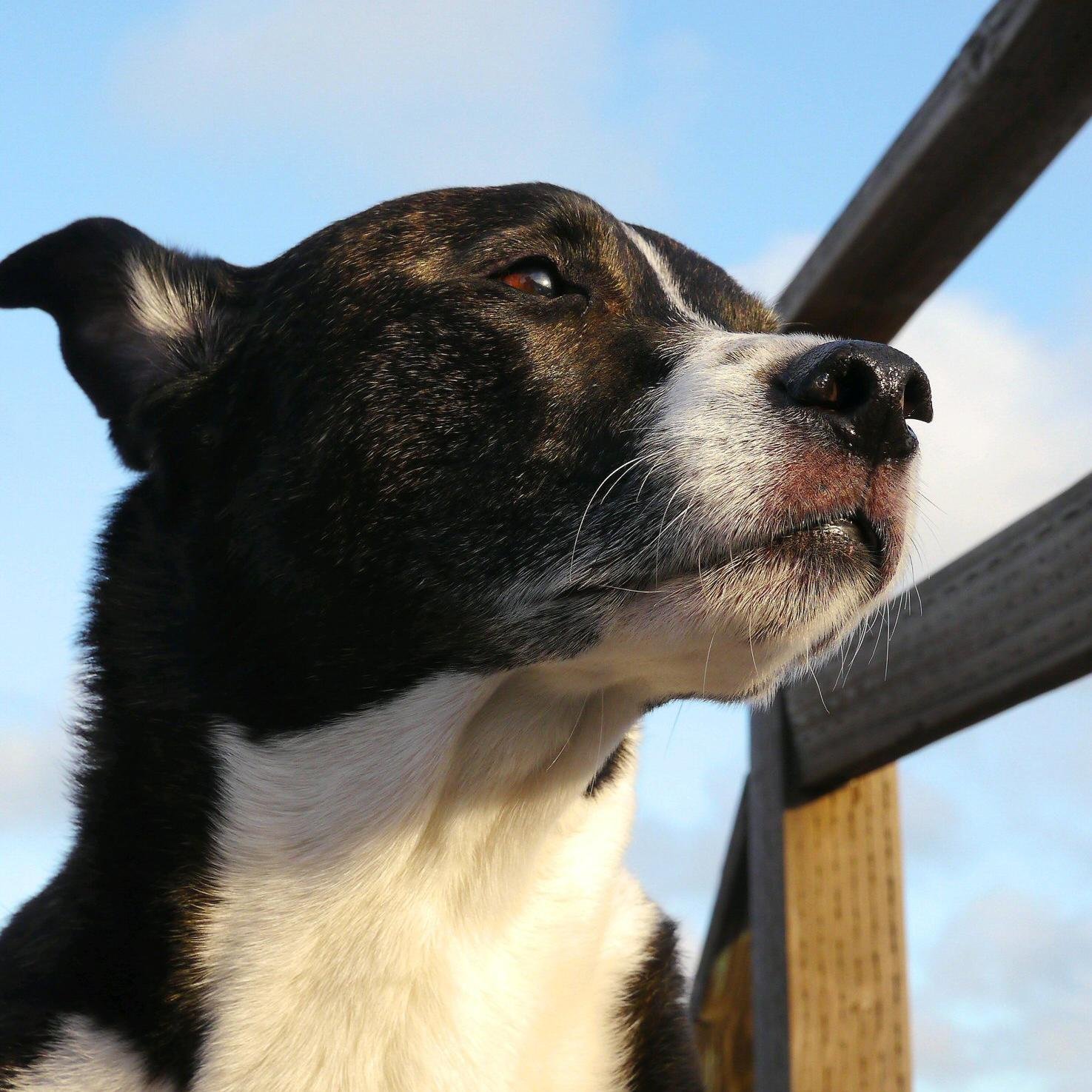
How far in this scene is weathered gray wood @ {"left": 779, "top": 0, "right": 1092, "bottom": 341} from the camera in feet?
9.32

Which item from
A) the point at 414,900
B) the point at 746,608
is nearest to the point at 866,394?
the point at 746,608

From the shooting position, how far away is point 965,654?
3270 millimetres

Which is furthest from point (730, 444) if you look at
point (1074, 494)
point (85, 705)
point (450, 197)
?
point (85, 705)

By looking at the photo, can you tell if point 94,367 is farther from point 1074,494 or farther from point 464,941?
point 1074,494

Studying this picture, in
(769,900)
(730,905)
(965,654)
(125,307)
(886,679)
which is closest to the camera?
(125,307)

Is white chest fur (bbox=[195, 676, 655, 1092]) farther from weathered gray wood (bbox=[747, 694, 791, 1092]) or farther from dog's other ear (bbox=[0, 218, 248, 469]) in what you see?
weathered gray wood (bbox=[747, 694, 791, 1092])

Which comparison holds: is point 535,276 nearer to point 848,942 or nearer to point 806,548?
point 806,548

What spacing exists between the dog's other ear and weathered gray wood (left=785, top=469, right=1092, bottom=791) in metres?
1.56

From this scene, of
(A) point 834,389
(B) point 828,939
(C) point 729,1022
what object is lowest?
(C) point 729,1022

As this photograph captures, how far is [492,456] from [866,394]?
601 millimetres

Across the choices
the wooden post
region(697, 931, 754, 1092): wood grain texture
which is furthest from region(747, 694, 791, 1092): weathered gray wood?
region(697, 931, 754, 1092): wood grain texture

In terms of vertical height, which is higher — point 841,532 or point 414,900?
point 841,532

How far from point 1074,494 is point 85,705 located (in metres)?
1.97

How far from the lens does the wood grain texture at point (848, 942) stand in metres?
3.73
